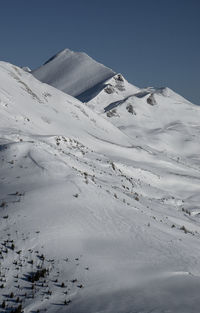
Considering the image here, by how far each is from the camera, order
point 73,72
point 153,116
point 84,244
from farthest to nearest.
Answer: point 73,72
point 153,116
point 84,244

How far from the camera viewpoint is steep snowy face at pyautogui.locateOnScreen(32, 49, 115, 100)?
400 feet

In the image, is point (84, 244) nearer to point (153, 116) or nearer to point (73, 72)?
point (153, 116)

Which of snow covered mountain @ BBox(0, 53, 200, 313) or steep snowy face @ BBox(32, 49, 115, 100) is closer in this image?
snow covered mountain @ BBox(0, 53, 200, 313)

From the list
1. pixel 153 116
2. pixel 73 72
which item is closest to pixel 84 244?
pixel 153 116

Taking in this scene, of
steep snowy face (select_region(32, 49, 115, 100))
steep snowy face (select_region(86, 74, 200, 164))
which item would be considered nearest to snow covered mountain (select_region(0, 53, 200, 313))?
steep snowy face (select_region(86, 74, 200, 164))

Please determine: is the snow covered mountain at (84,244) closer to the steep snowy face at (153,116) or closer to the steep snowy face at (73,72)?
the steep snowy face at (153,116)

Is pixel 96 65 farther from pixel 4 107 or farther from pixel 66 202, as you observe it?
pixel 66 202

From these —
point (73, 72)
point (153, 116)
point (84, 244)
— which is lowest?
point (153, 116)

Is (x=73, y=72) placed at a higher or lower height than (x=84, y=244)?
lower

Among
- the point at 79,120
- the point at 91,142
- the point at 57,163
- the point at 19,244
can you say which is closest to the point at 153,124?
the point at 79,120

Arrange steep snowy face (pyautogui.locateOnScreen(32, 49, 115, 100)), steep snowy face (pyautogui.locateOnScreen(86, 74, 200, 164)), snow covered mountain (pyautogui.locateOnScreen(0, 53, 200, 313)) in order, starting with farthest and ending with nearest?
steep snowy face (pyautogui.locateOnScreen(32, 49, 115, 100)) → steep snowy face (pyautogui.locateOnScreen(86, 74, 200, 164)) → snow covered mountain (pyautogui.locateOnScreen(0, 53, 200, 313))

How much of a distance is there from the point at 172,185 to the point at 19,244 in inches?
934

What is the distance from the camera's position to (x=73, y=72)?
130875 millimetres

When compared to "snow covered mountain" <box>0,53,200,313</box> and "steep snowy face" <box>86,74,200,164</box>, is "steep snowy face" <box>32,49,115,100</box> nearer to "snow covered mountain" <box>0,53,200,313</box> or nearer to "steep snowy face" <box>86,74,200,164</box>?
"steep snowy face" <box>86,74,200,164</box>
